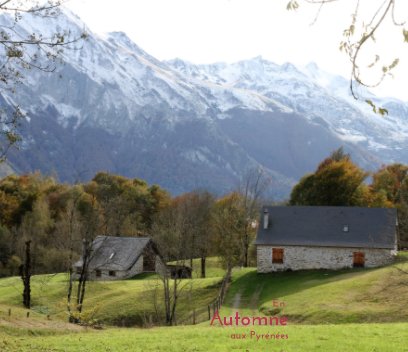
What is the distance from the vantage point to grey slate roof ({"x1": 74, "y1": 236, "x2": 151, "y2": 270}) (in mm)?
69812

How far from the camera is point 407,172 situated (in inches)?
3607

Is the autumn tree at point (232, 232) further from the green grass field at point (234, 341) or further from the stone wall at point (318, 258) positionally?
the green grass field at point (234, 341)

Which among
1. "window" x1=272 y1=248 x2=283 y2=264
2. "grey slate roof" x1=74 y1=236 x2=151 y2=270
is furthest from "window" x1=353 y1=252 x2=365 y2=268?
"grey slate roof" x1=74 y1=236 x2=151 y2=270

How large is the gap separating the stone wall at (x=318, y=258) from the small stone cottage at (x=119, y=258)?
55.0ft

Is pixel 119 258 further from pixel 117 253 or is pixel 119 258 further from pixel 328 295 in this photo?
pixel 328 295

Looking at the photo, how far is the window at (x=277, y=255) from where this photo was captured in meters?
56.8

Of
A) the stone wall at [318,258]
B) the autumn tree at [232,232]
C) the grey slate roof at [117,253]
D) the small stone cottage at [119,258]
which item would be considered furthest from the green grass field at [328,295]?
the grey slate roof at [117,253]

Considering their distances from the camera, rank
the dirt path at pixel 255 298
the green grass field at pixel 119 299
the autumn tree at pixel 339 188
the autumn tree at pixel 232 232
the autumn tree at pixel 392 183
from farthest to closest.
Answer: the autumn tree at pixel 392 183
the autumn tree at pixel 339 188
the autumn tree at pixel 232 232
the green grass field at pixel 119 299
the dirt path at pixel 255 298

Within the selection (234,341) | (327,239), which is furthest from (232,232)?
(234,341)

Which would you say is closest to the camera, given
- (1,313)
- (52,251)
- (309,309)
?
(1,313)

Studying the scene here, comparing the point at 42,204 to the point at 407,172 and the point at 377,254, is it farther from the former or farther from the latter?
the point at 407,172

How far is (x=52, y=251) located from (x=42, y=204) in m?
15.2

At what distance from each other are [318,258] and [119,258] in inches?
1081

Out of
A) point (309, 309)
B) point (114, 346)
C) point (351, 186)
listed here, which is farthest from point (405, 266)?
point (114, 346)
